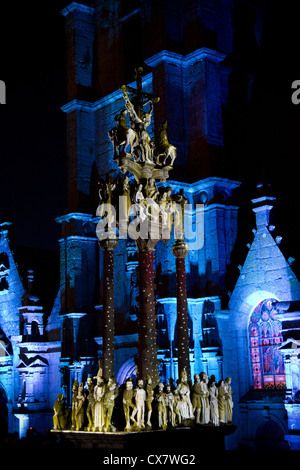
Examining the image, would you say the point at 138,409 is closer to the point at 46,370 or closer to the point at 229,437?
the point at 229,437

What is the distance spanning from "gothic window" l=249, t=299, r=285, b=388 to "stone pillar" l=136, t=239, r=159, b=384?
17.3ft

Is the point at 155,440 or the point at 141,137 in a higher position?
the point at 141,137

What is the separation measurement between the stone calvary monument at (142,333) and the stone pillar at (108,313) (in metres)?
0.03

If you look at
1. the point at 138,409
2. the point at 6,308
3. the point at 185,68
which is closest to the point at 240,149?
the point at 185,68

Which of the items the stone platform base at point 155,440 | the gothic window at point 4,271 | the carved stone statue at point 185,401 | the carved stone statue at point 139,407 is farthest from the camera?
the gothic window at point 4,271

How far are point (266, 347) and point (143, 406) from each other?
6.68 metres

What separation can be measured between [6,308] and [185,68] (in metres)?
14.4

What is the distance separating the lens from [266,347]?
73.3 feet

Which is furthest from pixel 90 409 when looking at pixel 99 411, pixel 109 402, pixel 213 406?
pixel 213 406

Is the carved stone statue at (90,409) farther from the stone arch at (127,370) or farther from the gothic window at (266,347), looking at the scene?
the stone arch at (127,370)

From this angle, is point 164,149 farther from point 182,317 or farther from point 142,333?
point 142,333

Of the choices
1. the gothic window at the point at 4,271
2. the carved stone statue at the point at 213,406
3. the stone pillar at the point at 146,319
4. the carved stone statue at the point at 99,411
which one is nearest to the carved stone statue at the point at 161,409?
the stone pillar at the point at 146,319

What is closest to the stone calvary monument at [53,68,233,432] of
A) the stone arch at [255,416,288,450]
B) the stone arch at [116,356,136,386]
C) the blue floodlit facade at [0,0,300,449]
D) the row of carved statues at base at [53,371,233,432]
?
the row of carved statues at base at [53,371,233,432]

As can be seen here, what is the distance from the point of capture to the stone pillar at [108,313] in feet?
60.6
